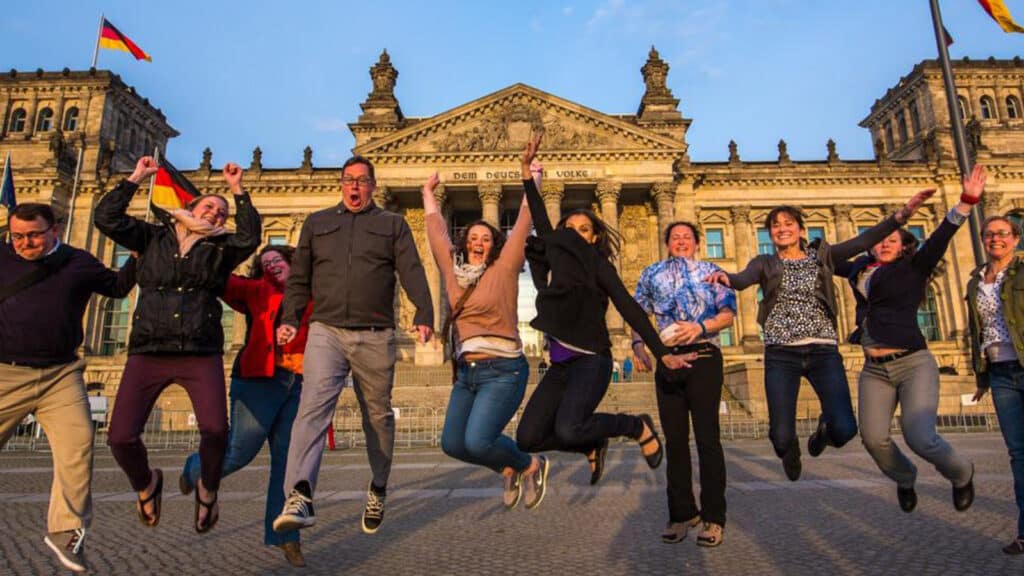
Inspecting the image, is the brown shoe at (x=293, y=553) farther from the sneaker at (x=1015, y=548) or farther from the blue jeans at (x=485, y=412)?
the sneaker at (x=1015, y=548)

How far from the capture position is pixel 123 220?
4551 mm

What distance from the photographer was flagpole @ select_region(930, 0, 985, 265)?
29.8 feet

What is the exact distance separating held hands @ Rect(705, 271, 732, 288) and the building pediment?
3325cm

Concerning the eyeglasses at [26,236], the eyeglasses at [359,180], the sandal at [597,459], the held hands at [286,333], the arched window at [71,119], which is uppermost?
the arched window at [71,119]

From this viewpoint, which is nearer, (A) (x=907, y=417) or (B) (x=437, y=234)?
(A) (x=907, y=417)

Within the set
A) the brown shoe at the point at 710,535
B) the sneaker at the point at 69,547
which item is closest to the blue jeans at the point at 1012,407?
the brown shoe at the point at 710,535

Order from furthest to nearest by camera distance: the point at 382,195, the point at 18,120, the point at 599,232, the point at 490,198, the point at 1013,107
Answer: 1. the point at 1013,107
2. the point at 18,120
3. the point at 382,195
4. the point at 490,198
5. the point at 599,232

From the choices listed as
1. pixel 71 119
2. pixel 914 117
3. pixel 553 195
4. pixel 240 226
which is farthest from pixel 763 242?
pixel 71 119

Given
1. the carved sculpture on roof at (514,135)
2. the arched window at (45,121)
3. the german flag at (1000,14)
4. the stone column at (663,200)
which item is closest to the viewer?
the german flag at (1000,14)

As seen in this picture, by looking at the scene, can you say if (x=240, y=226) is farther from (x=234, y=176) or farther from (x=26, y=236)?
(x=26, y=236)

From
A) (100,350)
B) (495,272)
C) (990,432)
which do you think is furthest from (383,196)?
(495,272)

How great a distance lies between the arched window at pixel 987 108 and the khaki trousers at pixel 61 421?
196 ft

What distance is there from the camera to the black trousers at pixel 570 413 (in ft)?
15.3

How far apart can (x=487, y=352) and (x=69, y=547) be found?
294 cm
